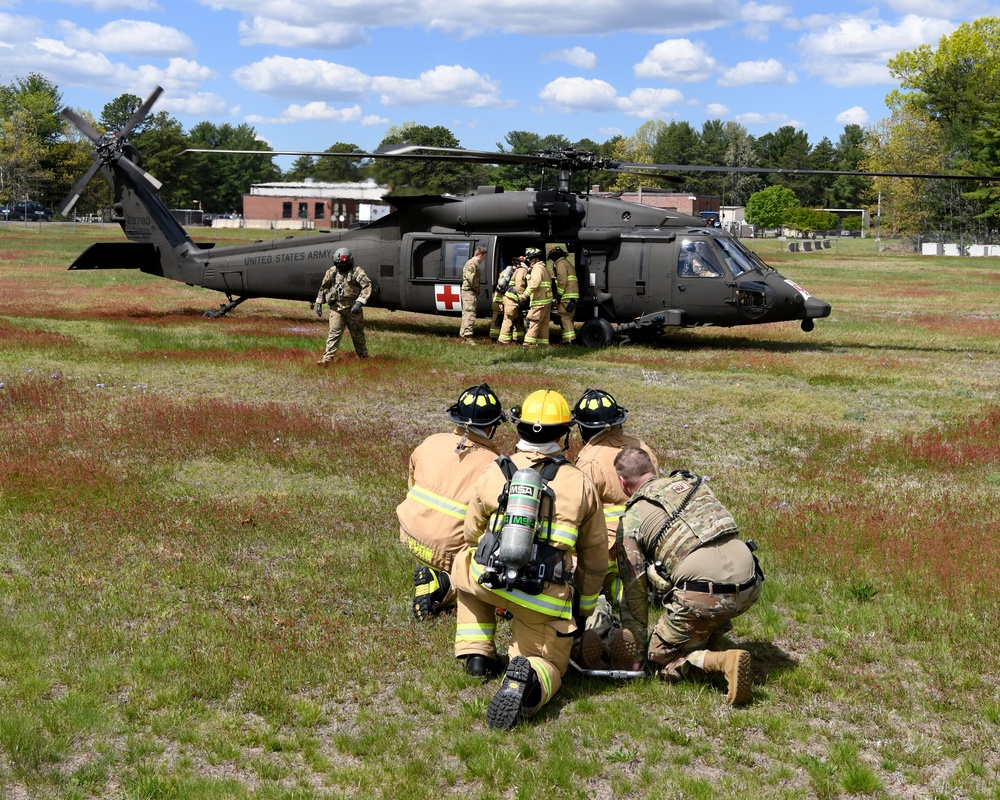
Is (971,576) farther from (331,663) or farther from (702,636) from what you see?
(331,663)

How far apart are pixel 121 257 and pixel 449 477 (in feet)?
62.5

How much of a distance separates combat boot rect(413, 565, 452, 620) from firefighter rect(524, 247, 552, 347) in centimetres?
1302

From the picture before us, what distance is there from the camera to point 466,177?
21.2 meters

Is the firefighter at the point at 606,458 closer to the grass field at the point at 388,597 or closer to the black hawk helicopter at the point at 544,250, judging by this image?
the grass field at the point at 388,597

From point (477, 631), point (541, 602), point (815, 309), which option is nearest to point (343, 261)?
point (815, 309)

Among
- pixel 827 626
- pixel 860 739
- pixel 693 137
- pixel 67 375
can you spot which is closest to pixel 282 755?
pixel 860 739

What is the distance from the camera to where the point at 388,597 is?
773 cm

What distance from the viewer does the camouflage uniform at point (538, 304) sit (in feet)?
65.2

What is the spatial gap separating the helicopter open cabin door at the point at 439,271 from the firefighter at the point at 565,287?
139 centimetres

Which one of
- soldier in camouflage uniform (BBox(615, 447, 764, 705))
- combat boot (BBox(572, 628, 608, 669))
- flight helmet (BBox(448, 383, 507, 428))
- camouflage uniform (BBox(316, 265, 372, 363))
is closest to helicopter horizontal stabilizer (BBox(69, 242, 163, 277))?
camouflage uniform (BBox(316, 265, 372, 363))

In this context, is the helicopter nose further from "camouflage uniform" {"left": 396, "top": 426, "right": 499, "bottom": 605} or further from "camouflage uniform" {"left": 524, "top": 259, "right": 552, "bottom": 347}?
"camouflage uniform" {"left": 396, "top": 426, "right": 499, "bottom": 605}

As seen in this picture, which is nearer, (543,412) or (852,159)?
(543,412)

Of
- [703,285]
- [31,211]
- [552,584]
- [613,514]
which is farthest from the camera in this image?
[31,211]

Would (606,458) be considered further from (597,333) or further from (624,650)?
(597,333)
